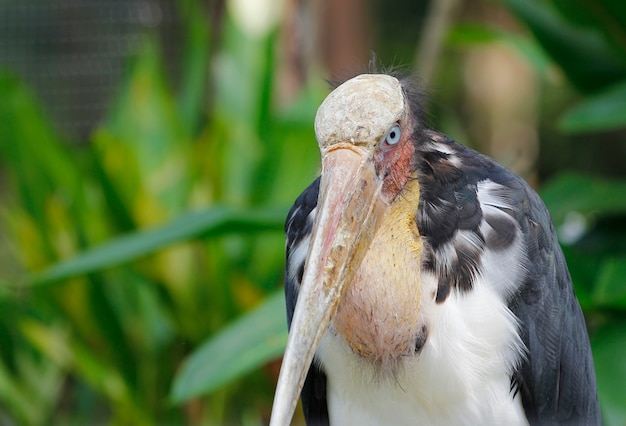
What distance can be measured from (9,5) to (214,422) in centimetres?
256

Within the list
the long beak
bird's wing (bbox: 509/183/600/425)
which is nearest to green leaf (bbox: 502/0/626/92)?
bird's wing (bbox: 509/183/600/425)

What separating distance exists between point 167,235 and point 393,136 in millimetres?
1574

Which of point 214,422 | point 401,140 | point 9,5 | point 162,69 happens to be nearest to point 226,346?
point 214,422

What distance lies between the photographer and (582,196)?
11.6 ft

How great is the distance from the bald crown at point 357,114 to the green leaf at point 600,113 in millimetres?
1797

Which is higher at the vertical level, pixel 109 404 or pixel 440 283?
pixel 440 283

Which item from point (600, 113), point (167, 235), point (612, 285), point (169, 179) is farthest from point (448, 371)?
point (169, 179)

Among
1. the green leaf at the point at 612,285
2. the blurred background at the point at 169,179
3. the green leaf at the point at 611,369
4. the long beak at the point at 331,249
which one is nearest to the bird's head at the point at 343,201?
the long beak at the point at 331,249

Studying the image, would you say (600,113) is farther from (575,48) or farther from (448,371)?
(448,371)

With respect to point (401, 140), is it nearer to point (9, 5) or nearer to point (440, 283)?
point (440, 283)

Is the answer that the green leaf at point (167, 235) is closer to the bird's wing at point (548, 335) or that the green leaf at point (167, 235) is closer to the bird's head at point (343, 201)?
the bird's wing at point (548, 335)

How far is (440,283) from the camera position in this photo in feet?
6.21

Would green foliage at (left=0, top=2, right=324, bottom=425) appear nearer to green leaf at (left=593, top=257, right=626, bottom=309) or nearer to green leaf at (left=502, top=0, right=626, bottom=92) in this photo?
green leaf at (left=502, top=0, right=626, bottom=92)

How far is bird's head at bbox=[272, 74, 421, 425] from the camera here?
1553mm
